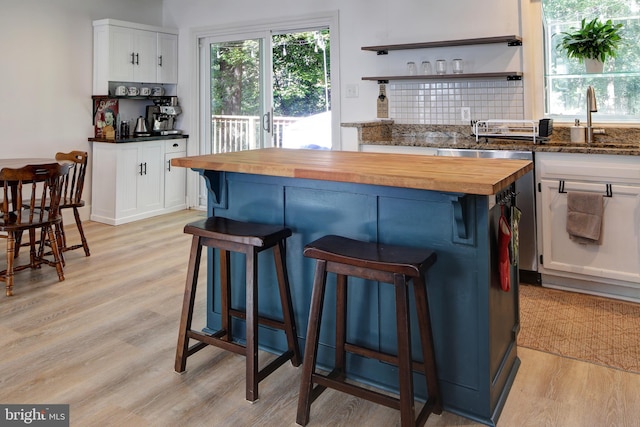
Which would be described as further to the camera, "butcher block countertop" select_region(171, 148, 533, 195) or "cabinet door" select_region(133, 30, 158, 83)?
"cabinet door" select_region(133, 30, 158, 83)

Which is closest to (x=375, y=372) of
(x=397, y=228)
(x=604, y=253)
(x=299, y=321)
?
(x=299, y=321)

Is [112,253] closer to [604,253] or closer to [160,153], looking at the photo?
[160,153]

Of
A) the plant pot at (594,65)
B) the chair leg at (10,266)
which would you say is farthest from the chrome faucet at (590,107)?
the chair leg at (10,266)

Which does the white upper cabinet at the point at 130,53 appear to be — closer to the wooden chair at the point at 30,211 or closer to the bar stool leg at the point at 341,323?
the wooden chair at the point at 30,211

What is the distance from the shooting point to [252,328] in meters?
1.98

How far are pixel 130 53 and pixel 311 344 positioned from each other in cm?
463

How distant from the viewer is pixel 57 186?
11.0 feet

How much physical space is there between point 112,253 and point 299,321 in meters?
2.47

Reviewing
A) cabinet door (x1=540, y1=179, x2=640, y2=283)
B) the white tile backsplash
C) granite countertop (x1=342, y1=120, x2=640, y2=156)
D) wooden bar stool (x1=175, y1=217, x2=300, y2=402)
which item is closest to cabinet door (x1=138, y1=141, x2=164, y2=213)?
granite countertop (x1=342, y1=120, x2=640, y2=156)

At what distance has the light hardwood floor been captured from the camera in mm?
1867

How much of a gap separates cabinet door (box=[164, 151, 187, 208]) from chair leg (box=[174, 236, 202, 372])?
3734 millimetres

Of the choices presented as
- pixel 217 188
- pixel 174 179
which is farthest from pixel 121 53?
pixel 217 188

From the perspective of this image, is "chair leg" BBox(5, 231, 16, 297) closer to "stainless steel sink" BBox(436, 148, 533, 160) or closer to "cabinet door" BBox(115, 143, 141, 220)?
"cabinet door" BBox(115, 143, 141, 220)

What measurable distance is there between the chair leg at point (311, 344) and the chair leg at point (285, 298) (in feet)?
1.12
